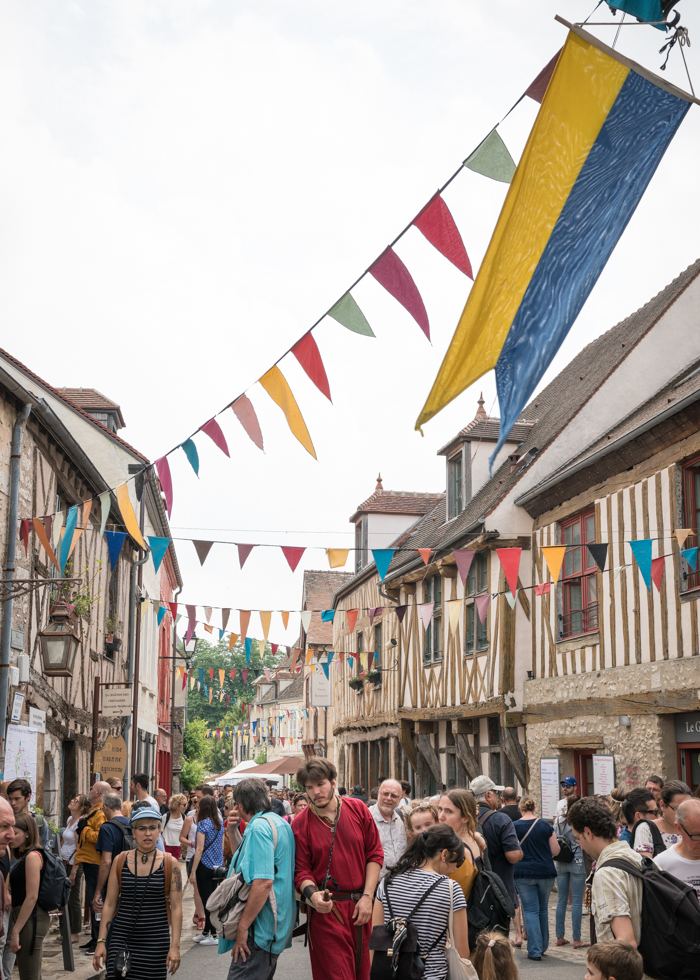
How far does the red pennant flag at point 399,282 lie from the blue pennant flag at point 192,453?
3.02 metres

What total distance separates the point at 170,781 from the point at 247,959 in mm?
31982

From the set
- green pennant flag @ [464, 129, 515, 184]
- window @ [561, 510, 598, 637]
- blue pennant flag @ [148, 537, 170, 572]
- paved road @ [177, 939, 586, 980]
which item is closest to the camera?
green pennant flag @ [464, 129, 515, 184]

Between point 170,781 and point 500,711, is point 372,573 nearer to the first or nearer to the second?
point 500,711

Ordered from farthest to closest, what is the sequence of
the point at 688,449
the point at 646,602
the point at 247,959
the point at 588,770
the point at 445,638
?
1. the point at 445,638
2. the point at 588,770
3. the point at 646,602
4. the point at 688,449
5. the point at 247,959

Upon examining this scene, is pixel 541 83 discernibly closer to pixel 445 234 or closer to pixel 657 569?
pixel 445 234

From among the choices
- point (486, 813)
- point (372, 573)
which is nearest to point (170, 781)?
point (372, 573)

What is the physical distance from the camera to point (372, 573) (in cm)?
2442

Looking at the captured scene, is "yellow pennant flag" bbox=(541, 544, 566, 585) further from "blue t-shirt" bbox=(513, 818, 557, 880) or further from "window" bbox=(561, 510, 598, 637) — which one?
"blue t-shirt" bbox=(513, 818, 557, 880)

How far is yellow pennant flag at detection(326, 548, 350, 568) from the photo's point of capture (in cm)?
1205

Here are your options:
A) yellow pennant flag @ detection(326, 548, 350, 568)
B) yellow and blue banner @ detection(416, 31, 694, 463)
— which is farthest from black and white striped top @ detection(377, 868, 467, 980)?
yellow pennant flag @ detection(326, 548, 350, 568)

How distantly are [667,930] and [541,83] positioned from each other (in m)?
3.41

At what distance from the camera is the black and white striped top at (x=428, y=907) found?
4133mm

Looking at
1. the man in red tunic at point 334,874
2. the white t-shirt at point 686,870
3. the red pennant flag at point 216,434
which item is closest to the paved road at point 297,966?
the man in red tunic at point 334,874

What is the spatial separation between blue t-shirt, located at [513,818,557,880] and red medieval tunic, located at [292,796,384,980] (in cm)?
370
